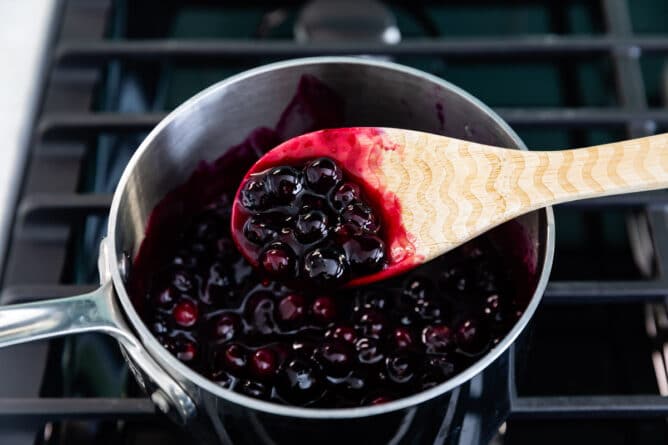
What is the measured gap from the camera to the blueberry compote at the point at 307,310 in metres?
0.64

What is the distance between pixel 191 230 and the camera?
2.58 feet

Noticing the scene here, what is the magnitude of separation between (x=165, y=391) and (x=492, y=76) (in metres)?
0.60

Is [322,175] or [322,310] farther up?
[322,175]

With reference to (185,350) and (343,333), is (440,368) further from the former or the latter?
(185,350)

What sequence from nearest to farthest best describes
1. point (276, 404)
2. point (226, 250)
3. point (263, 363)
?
point (276, 404) → point (263, 363) → point (226, 250)

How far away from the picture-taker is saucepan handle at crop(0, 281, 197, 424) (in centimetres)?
58

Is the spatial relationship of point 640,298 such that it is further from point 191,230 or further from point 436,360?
point 191,230

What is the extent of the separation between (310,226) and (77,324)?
0.20 m

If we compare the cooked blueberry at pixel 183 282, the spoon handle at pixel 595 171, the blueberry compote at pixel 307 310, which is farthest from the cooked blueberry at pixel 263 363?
the spoon handle at pixel 595 171

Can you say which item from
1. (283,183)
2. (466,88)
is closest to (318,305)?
(283,183)

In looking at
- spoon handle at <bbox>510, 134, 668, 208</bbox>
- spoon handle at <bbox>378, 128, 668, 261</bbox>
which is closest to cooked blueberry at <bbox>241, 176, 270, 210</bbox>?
spoon handle at <bbox>378, 128, 668, 261</bbox>

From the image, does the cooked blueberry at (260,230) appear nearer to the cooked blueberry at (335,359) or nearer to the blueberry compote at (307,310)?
the blueberry compote at (307,310)

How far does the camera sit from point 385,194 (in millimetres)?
719

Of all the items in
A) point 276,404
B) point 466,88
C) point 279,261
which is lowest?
point 276,404
